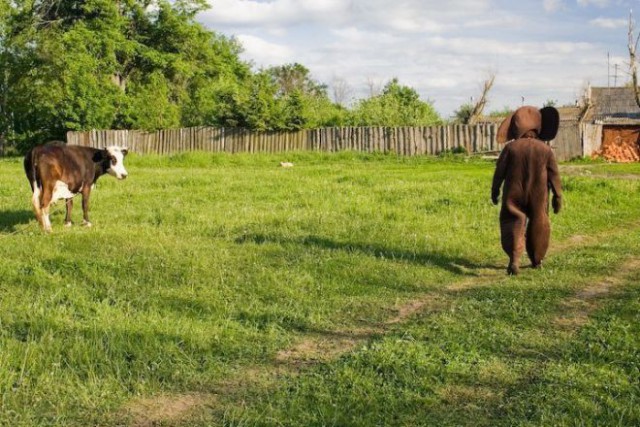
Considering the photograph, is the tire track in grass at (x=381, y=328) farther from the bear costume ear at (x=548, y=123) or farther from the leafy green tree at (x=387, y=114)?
the leafy green tree at (x=387, y=114)

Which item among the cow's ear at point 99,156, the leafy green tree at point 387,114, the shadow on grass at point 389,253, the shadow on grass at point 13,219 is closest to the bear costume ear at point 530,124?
the shadow on grass at point 389,253

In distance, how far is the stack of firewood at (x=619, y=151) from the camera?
Answer: 30417mm

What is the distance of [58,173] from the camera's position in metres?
11.9

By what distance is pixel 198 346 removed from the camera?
5.84 meters

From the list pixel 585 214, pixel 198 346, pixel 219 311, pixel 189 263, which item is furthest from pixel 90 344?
pixel 585 214

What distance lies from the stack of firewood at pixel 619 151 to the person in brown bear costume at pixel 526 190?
22.5 m

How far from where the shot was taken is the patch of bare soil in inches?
178

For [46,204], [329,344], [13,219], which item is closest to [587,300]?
[329,344]

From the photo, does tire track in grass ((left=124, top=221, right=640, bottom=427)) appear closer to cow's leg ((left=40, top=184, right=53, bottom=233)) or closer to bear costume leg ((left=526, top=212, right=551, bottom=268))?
bear costume leg ((left=526, top=212, right=551, bottom=268))

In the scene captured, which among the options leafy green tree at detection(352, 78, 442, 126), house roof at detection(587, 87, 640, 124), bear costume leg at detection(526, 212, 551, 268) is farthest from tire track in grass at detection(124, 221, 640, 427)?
house roof at detection(587, 87, 640, 124)

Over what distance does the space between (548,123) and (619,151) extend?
23725 mm

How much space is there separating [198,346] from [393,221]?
7.07 meters

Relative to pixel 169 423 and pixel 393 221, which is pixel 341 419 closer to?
pixel 169 423

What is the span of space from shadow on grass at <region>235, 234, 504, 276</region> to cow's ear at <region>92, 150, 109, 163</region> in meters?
3.83
